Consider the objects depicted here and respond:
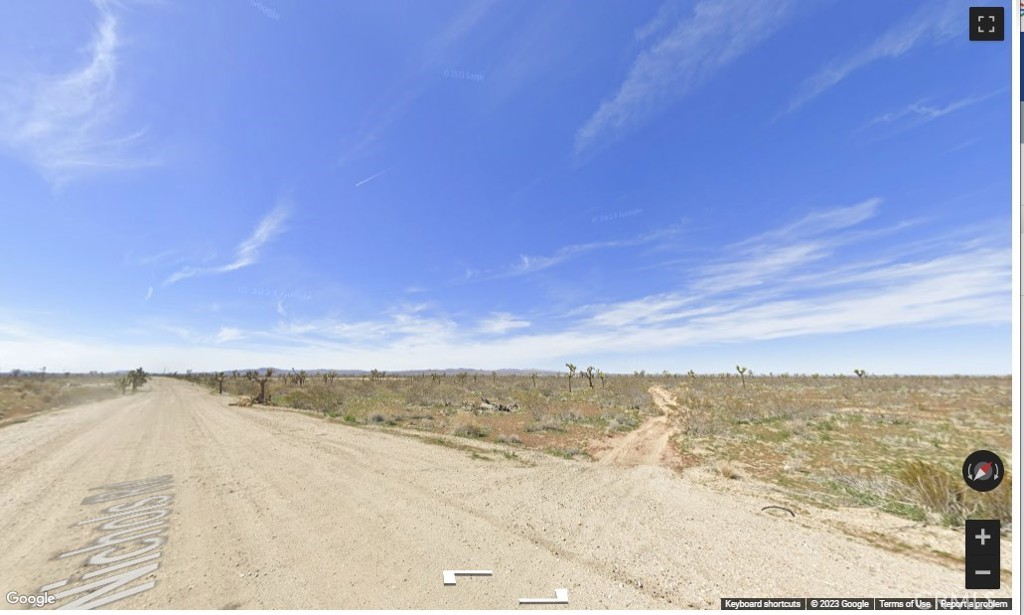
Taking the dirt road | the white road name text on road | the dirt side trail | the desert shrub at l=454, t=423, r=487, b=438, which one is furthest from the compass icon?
the desert shrub at l=454, t=423, r=487, b=438

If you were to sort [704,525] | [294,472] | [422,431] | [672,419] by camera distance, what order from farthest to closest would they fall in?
[672,419], [422,431], [294,472], [704,525]

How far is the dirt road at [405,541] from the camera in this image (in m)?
4.21

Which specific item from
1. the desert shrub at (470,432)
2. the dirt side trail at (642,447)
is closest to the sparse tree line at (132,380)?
the desert shrub at (470,432)

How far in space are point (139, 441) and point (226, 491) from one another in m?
8.87

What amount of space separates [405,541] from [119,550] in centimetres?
375

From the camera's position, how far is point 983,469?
11.6 feet

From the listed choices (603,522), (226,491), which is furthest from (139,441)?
(603,522)

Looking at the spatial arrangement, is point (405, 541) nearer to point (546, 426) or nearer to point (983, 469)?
point (983, 469)

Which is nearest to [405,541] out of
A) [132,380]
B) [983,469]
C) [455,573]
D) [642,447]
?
[455,573]

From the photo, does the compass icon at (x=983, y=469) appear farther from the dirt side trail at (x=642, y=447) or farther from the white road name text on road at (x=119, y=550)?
the white road name text on road at (x=119, y=550)

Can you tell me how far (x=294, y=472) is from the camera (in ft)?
28.6

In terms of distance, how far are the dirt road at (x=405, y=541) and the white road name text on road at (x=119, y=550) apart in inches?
1.0

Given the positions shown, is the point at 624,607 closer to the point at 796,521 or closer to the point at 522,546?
the point at 522,546

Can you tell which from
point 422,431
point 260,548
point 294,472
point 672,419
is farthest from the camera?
point 672,419
